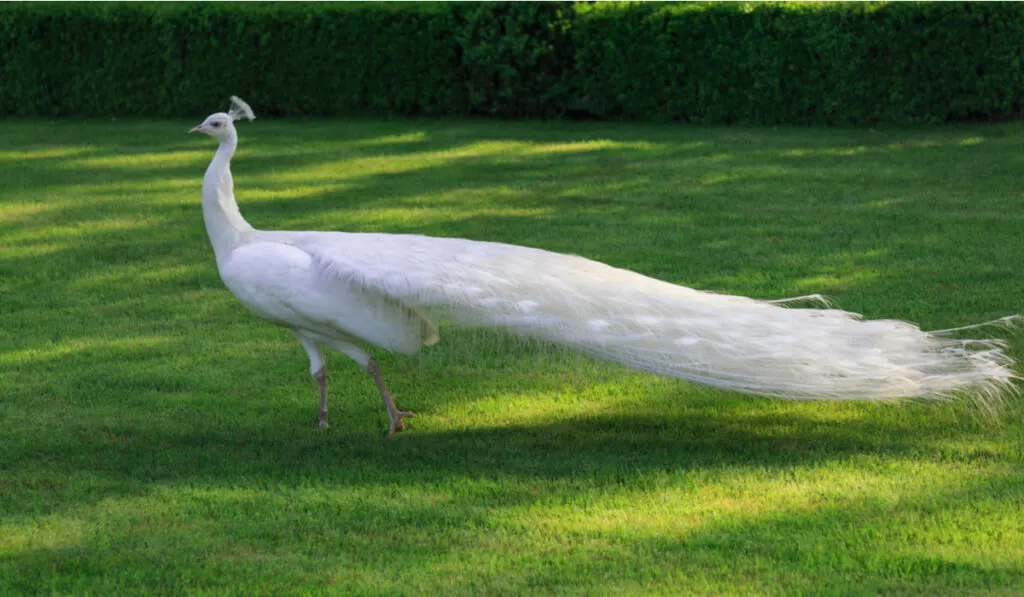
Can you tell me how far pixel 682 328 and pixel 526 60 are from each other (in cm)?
1038

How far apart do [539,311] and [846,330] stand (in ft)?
4.30

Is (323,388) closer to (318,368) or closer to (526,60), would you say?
(318,368)

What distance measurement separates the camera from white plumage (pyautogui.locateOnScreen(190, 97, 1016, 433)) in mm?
5266

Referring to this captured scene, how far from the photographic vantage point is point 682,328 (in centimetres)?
536

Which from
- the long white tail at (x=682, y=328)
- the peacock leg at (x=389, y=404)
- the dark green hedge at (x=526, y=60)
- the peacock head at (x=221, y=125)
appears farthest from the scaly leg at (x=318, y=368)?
the dark green hedge at (x=526, y=60)

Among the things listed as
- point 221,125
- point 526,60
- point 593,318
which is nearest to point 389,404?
point 593,318

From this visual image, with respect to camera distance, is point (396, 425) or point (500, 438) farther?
point (396, 425)

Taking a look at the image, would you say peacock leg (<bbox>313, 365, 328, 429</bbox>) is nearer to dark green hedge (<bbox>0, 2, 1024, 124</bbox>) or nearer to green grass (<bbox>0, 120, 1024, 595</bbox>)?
green grass (<bbox>0, 120, 1024, 595</bbox>)

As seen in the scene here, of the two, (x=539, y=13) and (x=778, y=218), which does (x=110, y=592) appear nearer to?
(x=778, y=218)

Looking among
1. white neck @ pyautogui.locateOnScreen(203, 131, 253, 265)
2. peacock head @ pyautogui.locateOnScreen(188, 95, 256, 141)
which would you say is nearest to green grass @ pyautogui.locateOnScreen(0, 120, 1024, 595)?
white neck @ pyautogui.locateOnScreen(203, 131, 253, 265)

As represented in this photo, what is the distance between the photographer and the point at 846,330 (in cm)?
549

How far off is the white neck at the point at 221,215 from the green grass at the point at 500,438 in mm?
801

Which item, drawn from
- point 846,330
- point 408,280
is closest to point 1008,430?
point 846,330

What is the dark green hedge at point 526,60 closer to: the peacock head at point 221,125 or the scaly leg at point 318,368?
the peacock head at point 221,125
